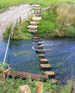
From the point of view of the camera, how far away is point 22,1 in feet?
57.1

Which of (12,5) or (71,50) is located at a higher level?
(12,5)

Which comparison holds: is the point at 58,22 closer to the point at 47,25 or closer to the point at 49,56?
A: the point at 47,25

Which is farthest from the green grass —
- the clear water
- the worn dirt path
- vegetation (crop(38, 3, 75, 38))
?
the worn dirt path

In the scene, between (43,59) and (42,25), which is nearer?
(43,59)

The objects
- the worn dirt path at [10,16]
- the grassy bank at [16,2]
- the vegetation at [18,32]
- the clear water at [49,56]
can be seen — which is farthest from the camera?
the grassy bank at [16,2]

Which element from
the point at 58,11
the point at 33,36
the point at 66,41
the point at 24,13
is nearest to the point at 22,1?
the point at 24,13

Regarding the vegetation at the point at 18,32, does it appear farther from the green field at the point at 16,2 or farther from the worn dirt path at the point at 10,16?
the green field at the point at 16,2

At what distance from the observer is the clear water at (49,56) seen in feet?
22.2

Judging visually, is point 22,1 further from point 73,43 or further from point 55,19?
point 73,43

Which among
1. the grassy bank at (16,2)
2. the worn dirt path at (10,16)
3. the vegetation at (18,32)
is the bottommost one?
the vegetation at (18,32)

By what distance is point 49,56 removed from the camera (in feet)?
26.6

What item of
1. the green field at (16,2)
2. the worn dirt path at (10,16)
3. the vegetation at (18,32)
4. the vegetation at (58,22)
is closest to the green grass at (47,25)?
the vegetation at (58,22)

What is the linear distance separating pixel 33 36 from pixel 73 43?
2.09 m

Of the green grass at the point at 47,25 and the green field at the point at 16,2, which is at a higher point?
the green field at the point at 16,2
